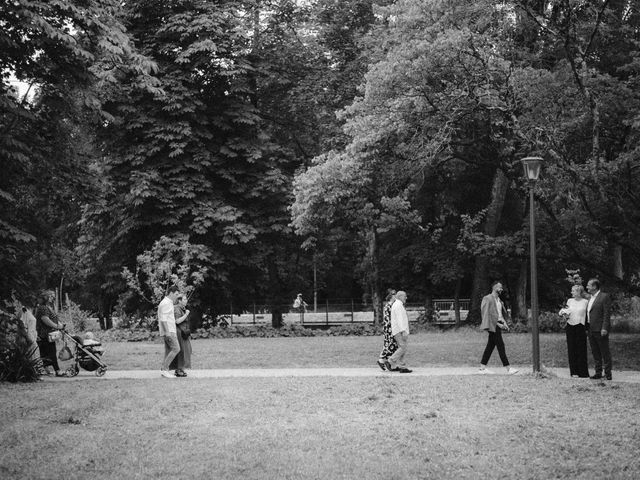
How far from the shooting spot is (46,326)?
16.5 meters

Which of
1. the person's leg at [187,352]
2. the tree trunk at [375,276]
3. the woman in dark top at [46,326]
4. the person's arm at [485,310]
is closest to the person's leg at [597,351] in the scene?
the person's arm at [485,310]

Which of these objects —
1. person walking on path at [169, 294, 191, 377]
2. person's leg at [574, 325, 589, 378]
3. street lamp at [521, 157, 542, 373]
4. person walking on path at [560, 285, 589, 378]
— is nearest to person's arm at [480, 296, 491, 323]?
street lamp at [521, 157, 542, 373]

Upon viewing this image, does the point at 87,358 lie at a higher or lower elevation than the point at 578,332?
lower

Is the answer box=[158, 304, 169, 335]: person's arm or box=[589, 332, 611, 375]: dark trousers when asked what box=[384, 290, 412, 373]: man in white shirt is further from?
box=[158, 304, 169, 335]: person's arm

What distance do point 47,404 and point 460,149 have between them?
62.9 feet

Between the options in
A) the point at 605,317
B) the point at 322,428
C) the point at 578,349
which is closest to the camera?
A: the point at 322,428

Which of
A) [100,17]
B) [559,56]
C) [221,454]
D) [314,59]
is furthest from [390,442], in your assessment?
[314,59]

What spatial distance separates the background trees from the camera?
18266mm

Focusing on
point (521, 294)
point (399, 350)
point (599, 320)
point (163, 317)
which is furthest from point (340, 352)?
point (521, 294)

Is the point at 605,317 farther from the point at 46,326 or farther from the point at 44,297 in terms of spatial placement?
the point at 44,297

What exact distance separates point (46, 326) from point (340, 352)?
8.67 metres

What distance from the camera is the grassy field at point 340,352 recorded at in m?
19.1

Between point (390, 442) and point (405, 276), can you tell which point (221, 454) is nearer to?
point (390, 442)

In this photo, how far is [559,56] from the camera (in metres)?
27.1
